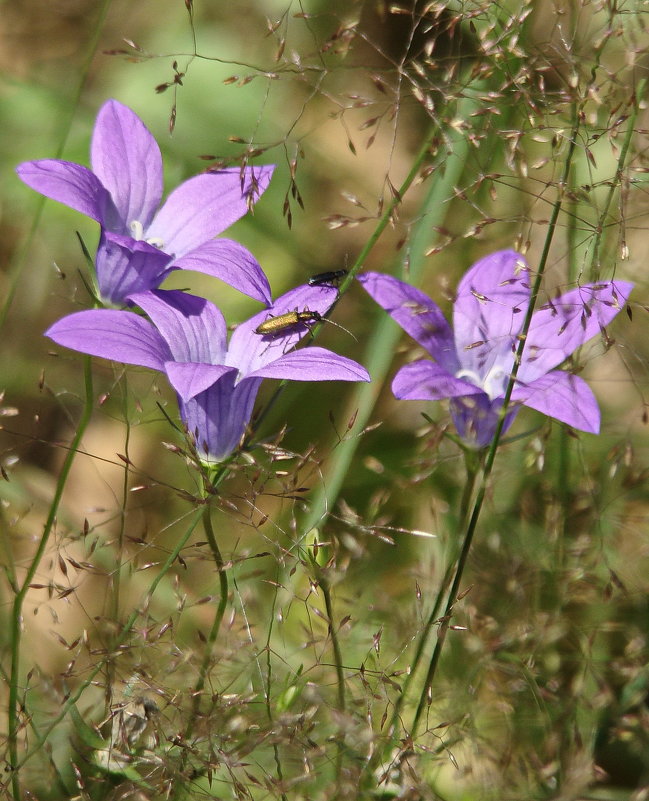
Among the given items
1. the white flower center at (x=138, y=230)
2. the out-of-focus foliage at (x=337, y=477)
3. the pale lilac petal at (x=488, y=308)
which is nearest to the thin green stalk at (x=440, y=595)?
the out-of-focus foliage at (x=337, y=477)

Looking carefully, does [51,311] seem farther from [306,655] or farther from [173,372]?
[173,372]

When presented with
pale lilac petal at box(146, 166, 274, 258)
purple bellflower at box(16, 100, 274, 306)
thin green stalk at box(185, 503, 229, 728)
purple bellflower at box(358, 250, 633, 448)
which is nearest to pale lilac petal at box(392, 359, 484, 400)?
purple bellflower at box(358, 250, 633, 448)

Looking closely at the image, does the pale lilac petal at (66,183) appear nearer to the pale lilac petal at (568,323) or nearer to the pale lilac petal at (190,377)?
the pale lilac petal at (190,377)

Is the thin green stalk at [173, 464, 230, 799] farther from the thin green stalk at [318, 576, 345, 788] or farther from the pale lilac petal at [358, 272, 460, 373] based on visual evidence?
the pale lilac petal at [358, 272, 460, 373]

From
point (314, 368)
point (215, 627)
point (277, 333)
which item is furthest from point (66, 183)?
point (215, 627)

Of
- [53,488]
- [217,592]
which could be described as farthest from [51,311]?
[217,592]

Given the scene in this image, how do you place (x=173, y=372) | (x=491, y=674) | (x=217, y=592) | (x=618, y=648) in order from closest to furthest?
(x=173, y=372) → (x=491, y=674) → (x=217, y=592) → (x=618, y=648)
